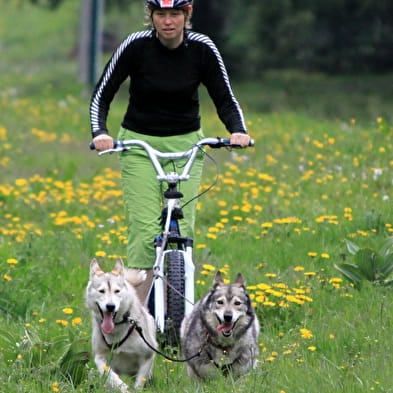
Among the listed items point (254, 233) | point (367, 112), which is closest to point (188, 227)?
point (254, 233)

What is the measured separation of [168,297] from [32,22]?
138 feet

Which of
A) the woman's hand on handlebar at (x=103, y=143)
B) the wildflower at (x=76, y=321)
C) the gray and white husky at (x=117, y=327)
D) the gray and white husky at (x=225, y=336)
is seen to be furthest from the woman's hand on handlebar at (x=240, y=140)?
the wildflower at (x=76, y=321)

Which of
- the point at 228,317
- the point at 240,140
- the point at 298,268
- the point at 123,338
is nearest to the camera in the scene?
the point at 228,317

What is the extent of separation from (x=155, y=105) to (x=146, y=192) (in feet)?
1.81

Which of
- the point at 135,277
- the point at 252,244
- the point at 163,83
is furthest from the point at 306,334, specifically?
the point at 252,244

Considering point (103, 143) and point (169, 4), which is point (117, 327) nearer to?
point (103, 143)

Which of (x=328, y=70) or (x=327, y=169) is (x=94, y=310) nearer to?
(x=327, y=169)

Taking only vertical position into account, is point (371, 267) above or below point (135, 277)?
below

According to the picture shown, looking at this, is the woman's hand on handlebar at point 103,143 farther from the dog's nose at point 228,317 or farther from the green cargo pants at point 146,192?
the dog's nose at point 228,317

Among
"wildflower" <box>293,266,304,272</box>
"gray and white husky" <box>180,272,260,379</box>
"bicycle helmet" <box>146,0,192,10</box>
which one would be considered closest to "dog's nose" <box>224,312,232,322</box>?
"gray and white husky" <box>180,272,260,379</box>

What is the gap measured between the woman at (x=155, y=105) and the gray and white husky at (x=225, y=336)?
1.07m

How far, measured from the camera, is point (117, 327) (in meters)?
6.34

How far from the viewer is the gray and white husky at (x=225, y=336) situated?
6.20 meters

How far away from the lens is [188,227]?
24.2 feet
